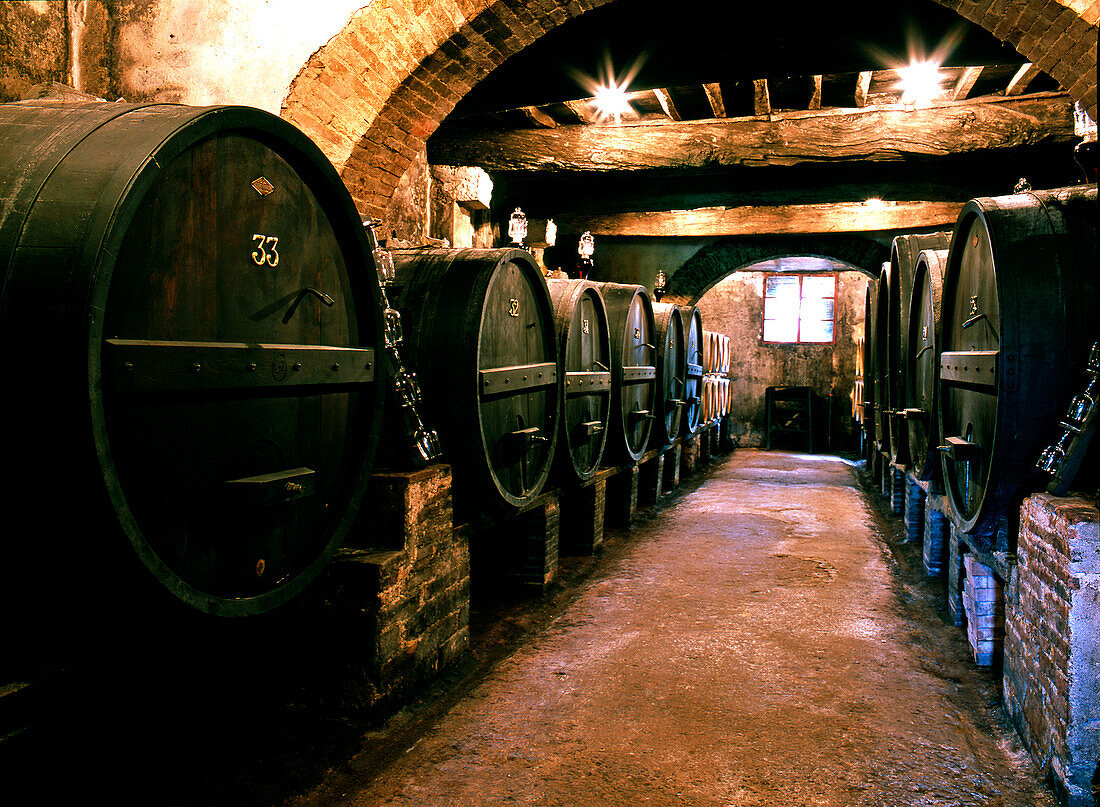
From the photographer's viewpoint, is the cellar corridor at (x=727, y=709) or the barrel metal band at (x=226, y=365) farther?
the cellar corridor at (x=727, y=709)

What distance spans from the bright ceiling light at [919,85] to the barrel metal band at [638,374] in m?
2.93

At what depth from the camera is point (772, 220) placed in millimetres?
9414

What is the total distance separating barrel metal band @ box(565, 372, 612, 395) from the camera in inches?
172

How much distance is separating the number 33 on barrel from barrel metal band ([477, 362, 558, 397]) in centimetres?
118

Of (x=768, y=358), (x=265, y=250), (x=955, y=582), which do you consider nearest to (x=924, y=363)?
(x=955, y=582)

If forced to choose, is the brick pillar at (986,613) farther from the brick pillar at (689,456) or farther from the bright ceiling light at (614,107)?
the brick pillar at (689,456)

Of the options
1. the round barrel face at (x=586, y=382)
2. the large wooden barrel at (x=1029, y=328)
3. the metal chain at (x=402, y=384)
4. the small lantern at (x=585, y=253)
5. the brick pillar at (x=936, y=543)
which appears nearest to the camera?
the large wooden barrel at (x=1029, y=328)

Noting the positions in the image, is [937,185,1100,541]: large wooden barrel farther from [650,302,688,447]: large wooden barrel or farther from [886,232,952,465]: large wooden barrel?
[650,302,688,447]: large wooden barrel

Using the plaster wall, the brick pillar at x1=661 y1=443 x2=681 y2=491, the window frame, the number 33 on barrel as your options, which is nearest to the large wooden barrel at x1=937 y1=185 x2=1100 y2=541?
the number 33 on barrel

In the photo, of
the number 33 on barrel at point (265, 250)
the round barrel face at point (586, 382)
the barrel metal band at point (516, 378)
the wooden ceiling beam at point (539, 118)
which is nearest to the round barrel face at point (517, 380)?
the barrel metal band at point (516, 378)

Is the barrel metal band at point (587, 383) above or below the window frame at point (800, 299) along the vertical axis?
below

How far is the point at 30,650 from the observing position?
148 centimetres

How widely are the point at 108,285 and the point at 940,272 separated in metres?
3.96

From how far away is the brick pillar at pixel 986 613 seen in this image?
10.4 ft
